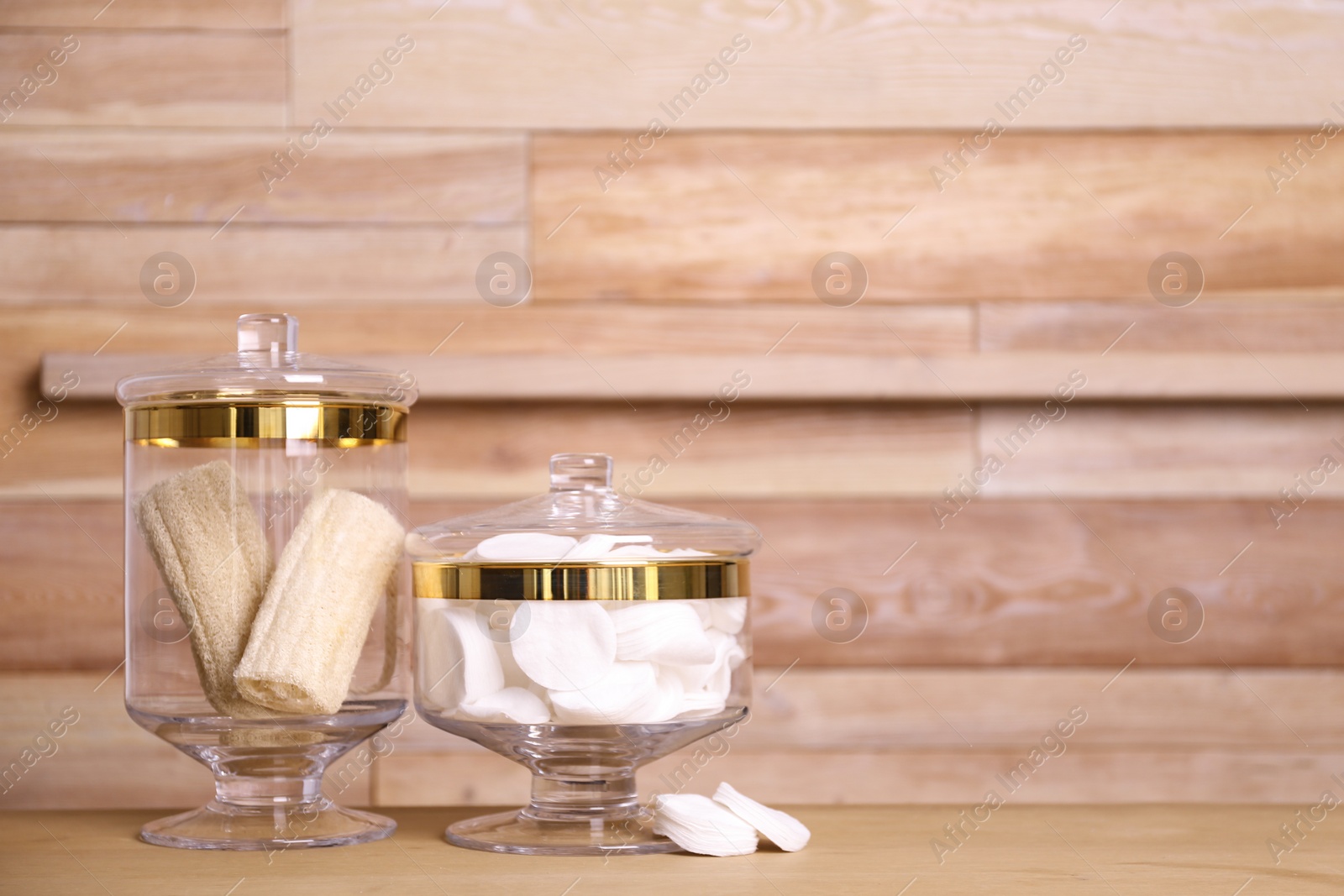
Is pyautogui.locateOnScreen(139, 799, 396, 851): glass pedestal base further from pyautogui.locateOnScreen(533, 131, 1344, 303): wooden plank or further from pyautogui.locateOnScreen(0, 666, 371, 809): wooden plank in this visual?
pyautogui.locateOnScreen(533, 131, 1344, 303): wooden plank

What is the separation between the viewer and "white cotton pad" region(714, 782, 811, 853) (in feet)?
2.11

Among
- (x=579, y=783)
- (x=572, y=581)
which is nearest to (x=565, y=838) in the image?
(x=579, y=783)

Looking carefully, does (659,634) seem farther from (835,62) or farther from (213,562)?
(835,62)

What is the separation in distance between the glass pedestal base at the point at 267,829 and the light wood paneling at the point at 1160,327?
24.7 inches

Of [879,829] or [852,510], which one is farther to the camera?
[852,510]

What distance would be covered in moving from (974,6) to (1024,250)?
215 millimetres

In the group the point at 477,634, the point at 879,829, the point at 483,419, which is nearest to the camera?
the point at 477,634

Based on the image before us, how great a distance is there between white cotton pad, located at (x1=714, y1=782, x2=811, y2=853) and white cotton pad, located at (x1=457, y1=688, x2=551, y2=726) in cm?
12

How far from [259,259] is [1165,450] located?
774 mm

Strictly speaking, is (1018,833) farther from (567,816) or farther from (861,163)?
(861,163)

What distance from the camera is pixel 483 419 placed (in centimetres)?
99

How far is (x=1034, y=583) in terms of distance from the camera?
3.26 feet

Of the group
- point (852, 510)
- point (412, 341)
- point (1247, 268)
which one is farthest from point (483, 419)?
point (1247, 268)

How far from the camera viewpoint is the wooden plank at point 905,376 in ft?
3.18
